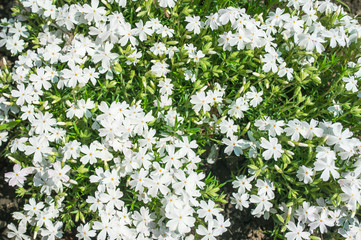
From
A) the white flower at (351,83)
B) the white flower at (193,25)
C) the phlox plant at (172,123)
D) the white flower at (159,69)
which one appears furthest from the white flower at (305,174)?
the white flower at (193,25)

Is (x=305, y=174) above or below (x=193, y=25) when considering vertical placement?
below

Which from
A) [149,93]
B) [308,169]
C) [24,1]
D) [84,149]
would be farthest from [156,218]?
[24,1]

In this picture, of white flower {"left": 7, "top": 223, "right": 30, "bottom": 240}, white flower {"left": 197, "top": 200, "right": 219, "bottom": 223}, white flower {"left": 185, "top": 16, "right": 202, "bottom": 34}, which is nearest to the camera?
white flower {"left": 197, "top": 200, "right": 219, "bottom": 223}

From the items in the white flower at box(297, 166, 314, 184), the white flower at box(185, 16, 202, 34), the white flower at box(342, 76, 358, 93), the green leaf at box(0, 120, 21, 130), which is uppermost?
the white flower at box(185, 16, 202, 34)

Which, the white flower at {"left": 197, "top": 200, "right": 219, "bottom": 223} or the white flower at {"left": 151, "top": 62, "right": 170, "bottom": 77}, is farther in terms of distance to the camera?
the white flower at {"left": 151, "top": 62, "right": 170, "bottom": 77}

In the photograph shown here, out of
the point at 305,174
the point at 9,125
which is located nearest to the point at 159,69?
the point at 9,125

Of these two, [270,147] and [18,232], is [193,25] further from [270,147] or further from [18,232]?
[18,232]

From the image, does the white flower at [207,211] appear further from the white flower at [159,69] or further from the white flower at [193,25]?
the white flower at [193,25]

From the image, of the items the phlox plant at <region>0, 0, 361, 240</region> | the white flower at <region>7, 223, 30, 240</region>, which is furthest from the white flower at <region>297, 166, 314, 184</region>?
the white flower at <region>7, 223, 30, 240</region>

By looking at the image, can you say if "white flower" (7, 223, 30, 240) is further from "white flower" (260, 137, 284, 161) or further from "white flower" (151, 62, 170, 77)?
"white flower" (260, 137, 284, 161)

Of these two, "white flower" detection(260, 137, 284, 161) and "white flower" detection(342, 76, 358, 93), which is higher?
"white flower" detection(342, 76, 358, 93)
